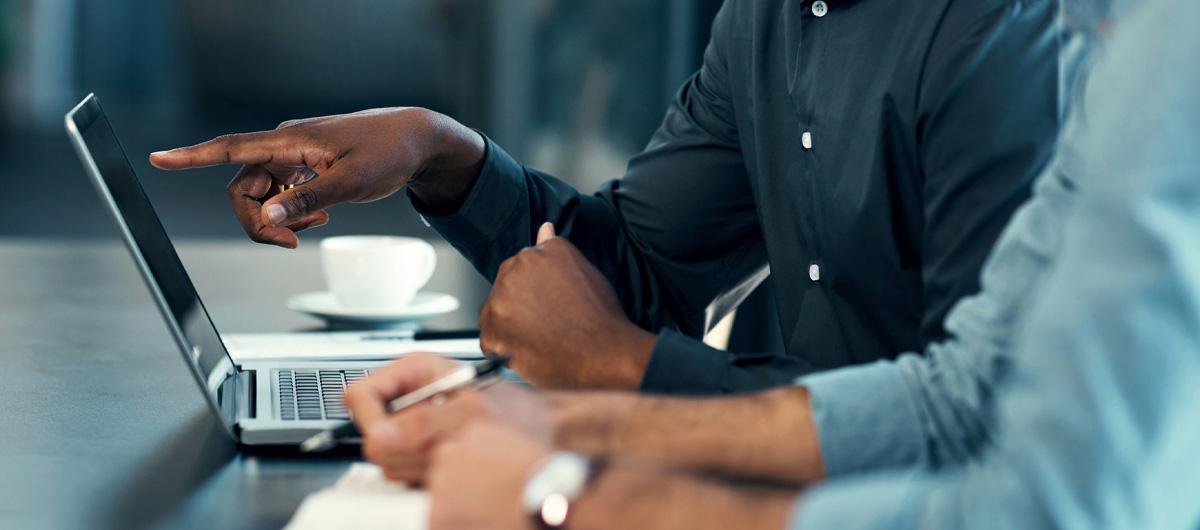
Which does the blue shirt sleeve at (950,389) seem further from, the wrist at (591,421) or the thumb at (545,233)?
the thumb at (545,233)

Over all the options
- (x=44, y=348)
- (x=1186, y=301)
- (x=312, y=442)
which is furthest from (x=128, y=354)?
(x=1186, y=301)

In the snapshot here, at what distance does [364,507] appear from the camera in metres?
0.80

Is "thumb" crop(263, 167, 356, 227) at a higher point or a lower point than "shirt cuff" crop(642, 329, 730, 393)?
higher

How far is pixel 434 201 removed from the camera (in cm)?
148

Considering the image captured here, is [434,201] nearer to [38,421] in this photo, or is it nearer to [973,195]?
[38,421]

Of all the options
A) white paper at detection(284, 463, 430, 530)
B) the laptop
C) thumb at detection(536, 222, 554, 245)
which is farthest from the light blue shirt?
thumb at detection(536, 222, 554, 245)

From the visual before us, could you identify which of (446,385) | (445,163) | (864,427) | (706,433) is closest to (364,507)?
(446,385)

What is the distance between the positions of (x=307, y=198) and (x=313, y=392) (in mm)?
226

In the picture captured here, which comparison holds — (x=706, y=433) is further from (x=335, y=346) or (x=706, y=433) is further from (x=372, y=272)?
(x=372, y=272)

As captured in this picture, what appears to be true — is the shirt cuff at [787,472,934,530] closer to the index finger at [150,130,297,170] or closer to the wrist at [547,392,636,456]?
the wrist at [547,392,636,456]

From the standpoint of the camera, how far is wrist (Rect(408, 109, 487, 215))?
139 centimetres

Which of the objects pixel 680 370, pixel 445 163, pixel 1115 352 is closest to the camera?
pixel 1115 352

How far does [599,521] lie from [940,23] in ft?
2.09

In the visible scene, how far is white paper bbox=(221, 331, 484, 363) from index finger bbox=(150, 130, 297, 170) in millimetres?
180
